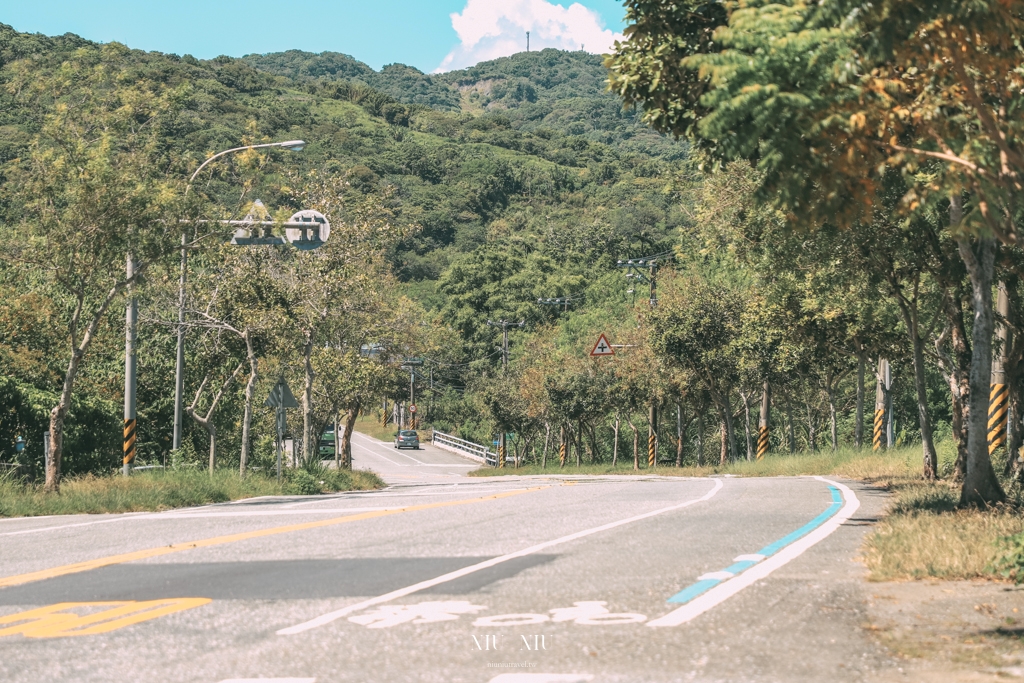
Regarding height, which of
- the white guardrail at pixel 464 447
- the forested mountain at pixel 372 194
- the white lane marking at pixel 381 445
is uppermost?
the forested mountain at pixel 372 194

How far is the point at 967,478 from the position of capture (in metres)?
15.2

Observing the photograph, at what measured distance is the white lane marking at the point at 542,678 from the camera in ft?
19.4

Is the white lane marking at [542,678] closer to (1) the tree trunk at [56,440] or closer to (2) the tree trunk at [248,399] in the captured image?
(1) the tree trunk at [56,440]

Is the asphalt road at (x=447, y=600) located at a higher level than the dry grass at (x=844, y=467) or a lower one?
higher

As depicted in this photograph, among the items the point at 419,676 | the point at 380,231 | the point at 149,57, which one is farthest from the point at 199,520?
the point at 149,57

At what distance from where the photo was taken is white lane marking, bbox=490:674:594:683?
5.90 metres

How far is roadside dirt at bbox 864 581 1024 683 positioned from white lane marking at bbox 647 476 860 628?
3.07ft

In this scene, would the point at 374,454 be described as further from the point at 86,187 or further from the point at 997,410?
the point at 997,410

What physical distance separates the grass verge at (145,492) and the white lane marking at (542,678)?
15.6 metres

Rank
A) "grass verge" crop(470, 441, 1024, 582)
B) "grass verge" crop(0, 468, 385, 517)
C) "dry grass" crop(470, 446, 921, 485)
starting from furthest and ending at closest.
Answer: "dry grass" crop(470, 446, 921, 485) → "grass verge" crop(0, 468, 385, 517) → "grass verge" crop(470, 441, 1024, 582)

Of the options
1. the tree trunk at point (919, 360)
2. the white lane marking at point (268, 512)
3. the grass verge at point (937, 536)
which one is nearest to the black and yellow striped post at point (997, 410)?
the tree trunk at point (919, 360)

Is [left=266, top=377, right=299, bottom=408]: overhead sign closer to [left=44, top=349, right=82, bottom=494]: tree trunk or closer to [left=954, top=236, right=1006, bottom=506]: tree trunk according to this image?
[left=44, top=349, right=82, bottom=494]: tree trunk

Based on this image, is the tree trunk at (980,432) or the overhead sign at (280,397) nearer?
the tree trunk at (980,432)

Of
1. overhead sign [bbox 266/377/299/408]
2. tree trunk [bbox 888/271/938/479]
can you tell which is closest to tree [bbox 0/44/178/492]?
overhead sign [bbox 266/377/299/408]
